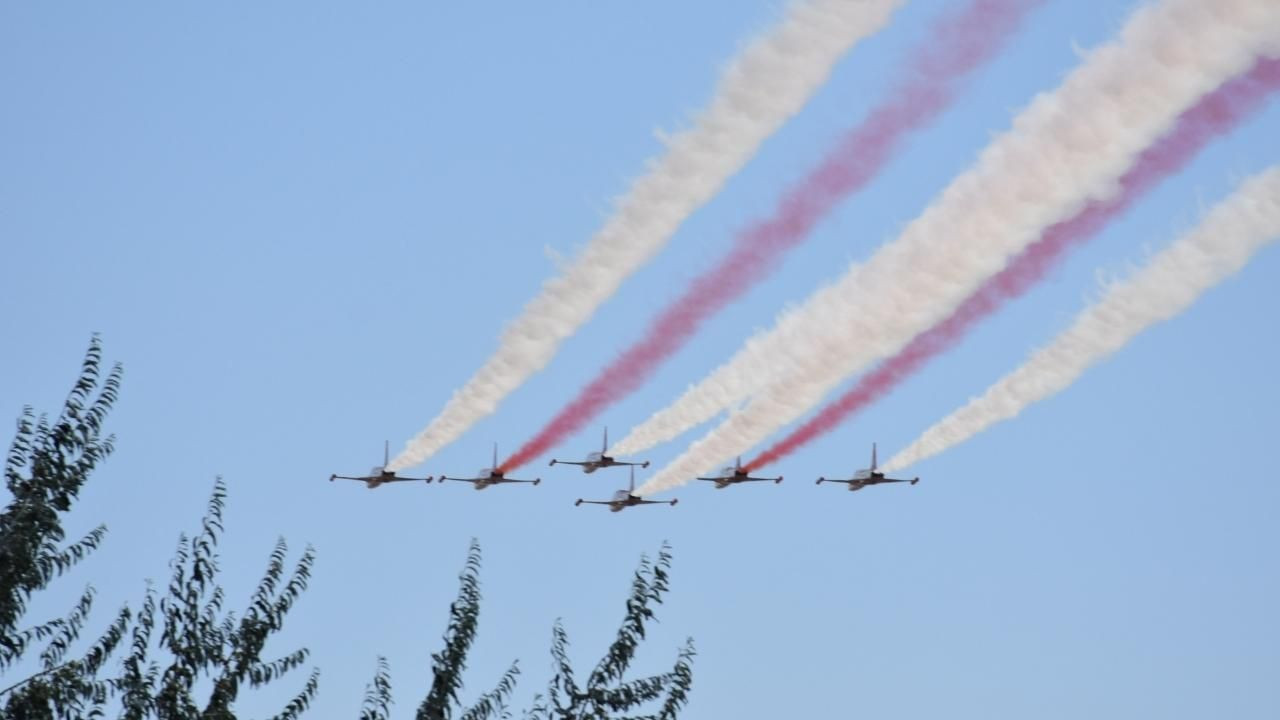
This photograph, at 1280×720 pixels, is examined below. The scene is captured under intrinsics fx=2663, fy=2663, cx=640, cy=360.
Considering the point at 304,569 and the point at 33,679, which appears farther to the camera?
the point at 304,569

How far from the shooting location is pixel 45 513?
38.5 m

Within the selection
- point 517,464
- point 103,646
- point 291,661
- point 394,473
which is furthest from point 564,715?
point 394,473

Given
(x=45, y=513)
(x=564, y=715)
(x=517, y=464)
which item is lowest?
(x=564, y=715)

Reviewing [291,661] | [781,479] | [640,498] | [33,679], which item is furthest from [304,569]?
[640,498]

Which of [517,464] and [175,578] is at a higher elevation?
[517,464]

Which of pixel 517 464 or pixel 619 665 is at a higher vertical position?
pixel 517 464

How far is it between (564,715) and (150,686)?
584 cm

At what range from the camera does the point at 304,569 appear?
3984 cm

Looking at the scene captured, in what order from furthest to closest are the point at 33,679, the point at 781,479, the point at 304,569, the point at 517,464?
1. the point at 517,464
2. the point at 781,479
3. the point at 304,569
4. the point at 33,679

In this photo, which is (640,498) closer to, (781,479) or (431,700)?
(781,479)

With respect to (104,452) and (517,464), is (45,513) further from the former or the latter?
(517,464)

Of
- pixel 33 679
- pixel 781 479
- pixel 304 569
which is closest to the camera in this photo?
pixel 33 679

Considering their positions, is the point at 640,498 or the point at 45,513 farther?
the point at 640,498

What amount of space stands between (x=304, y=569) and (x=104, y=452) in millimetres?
3600
